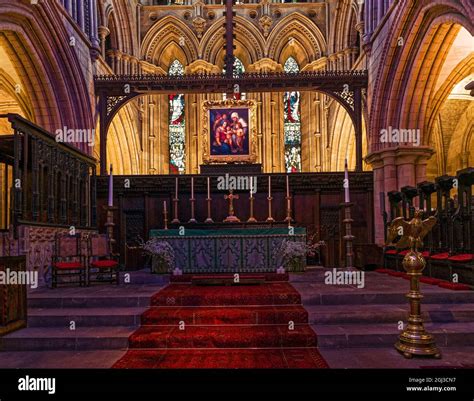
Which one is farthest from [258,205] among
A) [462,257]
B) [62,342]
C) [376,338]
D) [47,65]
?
[62,342]

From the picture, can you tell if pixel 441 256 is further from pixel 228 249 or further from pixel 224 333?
pixel 224 333

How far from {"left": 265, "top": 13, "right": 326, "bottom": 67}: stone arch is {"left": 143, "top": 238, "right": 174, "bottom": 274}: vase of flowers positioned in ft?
42.6

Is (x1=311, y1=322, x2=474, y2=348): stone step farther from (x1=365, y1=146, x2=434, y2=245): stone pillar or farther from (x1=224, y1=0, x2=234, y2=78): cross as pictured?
(x1=224, y1=0, x2=234, y2=78): cross

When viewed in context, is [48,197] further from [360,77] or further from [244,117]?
[360,77]

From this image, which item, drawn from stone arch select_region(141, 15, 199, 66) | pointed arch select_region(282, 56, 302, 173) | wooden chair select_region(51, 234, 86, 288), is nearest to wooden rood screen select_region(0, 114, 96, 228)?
wooden chair select_region(51, 234, 86, 288)

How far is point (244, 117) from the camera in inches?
506

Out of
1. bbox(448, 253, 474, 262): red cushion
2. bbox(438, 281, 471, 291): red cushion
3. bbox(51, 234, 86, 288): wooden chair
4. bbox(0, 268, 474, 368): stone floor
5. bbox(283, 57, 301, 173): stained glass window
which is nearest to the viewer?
bbox(0, 268, 474, 368): stone floor

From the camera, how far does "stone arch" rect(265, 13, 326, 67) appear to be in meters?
18.3

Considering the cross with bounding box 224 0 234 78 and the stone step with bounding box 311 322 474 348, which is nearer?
the stone step with bounding box 311 322 474 348

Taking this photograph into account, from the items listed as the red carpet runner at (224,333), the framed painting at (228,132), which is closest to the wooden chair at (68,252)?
the red carpet runner at (224,333)

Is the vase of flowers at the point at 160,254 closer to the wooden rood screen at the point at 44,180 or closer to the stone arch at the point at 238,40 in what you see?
the wooden rood screen at the point at 44,180

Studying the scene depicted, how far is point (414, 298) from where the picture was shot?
163 inches

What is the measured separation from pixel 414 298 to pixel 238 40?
16.9 meters
